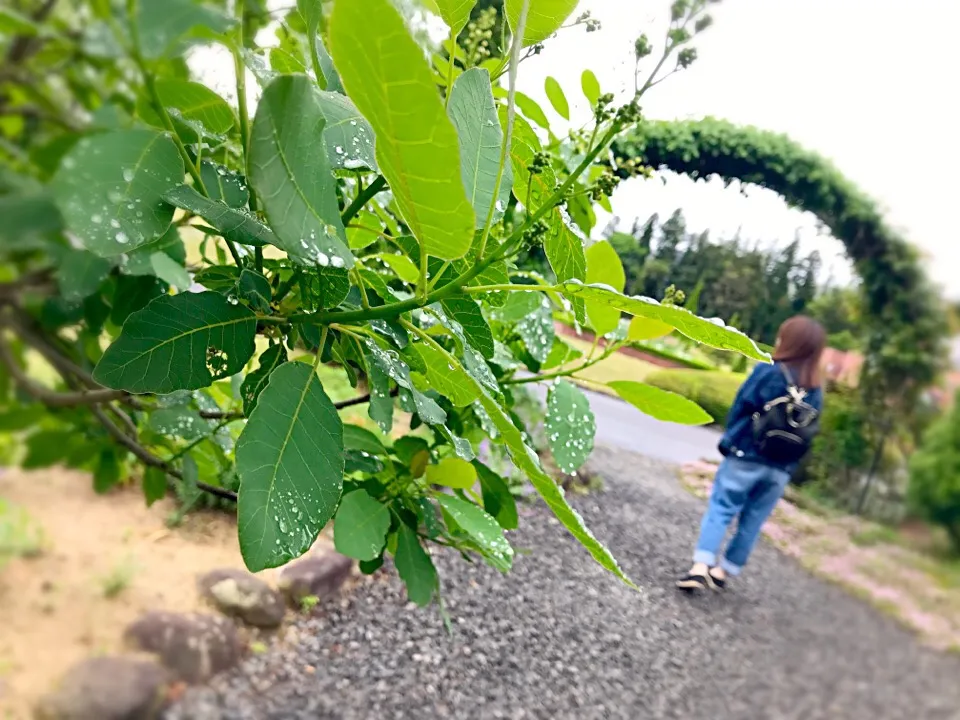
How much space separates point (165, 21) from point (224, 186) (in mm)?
99

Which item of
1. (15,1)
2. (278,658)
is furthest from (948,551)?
(15,1)

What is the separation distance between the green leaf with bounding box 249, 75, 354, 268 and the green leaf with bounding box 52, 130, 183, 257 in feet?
0.18

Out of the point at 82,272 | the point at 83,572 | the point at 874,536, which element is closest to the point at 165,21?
the point at 82,272

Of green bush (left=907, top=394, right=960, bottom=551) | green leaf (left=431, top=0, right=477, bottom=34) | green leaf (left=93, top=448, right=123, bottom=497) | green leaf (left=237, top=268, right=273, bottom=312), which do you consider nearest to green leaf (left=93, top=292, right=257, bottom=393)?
green leaf (left=237, top=268, right=273, bottom=312)

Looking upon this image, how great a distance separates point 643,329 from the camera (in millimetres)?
366

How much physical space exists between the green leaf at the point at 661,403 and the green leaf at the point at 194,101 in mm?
252

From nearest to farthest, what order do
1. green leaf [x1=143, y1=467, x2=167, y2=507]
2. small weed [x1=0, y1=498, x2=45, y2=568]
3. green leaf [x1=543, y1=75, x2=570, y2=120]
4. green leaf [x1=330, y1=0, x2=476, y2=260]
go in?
green leaf [x1=330, y1=0, x2=476, y2=260] → green leaf [x1=543, y1=75, x2=570, y2=120] → green leaf [x1=143, y1=467, x2=167, y2=507] → small weed [x1=0, y1=498, x2=45, y2=568]

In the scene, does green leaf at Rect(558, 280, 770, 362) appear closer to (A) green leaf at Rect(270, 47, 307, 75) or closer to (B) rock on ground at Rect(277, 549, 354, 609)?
(A) green leaf at Rect(270, 47, 307, 75)

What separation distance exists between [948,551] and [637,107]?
80.1 inches

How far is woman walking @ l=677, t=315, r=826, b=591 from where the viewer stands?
64.1 inches

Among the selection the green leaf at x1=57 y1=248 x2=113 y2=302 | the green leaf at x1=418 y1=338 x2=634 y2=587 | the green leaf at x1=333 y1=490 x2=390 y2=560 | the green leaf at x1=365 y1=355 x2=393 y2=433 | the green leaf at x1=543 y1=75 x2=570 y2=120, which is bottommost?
the green leaf at x1=333 y1=490 x2=390 y2=560

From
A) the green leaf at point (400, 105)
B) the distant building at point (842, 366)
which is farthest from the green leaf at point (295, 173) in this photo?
the distant building at point (842, 366)

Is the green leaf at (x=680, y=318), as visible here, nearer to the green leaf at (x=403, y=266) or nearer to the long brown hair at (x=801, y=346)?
the green leaf at (x=403, y=266)

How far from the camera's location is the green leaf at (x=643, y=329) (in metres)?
0.36
